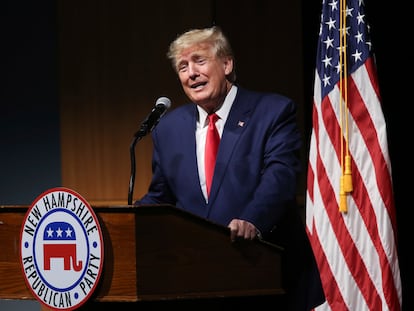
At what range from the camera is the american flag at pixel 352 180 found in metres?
4.16

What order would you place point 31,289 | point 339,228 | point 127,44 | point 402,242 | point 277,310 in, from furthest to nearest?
point 127,44 < point 402,242 < point 339,228 < point 277,310 < point 31,289

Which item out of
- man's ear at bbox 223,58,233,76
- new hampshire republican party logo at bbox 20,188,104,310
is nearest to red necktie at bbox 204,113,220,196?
man's ear at bbox 223,58,233,76

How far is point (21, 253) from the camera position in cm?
244

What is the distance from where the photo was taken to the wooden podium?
228 cm

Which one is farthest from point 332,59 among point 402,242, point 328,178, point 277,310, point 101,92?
point 277,310

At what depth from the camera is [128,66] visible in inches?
197

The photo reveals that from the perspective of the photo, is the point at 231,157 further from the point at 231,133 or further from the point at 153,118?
the point at 153,118

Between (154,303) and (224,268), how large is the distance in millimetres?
A: 243

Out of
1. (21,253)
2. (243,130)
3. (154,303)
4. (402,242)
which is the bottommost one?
(402,242)

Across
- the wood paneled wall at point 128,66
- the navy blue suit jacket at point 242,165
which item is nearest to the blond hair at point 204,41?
the navy blue suit jacket at point 242,165

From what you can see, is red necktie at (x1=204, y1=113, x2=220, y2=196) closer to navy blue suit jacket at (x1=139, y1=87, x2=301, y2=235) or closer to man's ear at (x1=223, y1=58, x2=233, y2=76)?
navy blue suit jacket at (x1=139, y1=87, x2=301, y2=235)

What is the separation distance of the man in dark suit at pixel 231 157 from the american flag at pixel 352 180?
1250 mm

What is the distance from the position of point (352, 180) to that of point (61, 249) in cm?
216

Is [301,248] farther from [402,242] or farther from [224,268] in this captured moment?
[402,242]
